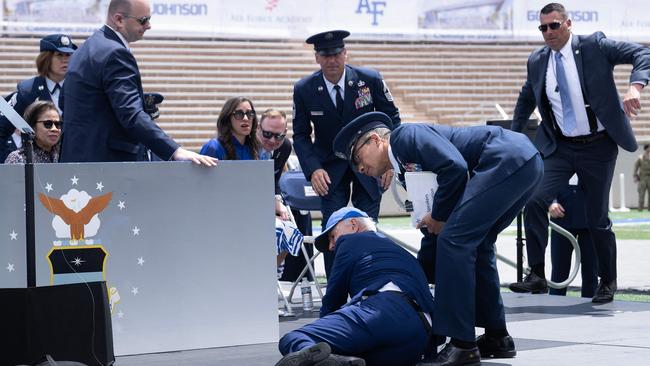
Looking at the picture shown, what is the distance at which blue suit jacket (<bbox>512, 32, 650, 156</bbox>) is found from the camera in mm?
7932

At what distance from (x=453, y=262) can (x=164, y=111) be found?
68.3 feet

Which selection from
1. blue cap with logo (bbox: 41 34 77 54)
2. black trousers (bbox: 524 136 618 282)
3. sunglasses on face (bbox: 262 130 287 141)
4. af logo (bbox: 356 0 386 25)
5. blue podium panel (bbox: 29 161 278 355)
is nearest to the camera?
blue podium panel (bbox: 29 161 278 355)

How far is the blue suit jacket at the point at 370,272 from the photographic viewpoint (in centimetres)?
542

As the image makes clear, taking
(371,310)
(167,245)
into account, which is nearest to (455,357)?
(371,310)

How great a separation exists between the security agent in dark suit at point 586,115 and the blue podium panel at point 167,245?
243 cm

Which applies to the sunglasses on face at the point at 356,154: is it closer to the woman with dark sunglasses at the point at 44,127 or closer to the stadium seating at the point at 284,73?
the woman with dark sunglasses at the point at 44,127

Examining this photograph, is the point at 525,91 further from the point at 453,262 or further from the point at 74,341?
the point at 74,341

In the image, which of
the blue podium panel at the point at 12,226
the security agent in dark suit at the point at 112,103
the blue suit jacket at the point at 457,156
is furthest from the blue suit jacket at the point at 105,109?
the blue suit jacket at the point at 457,156

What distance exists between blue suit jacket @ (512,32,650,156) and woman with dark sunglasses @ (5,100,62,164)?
309cm

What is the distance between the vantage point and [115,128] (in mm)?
6438

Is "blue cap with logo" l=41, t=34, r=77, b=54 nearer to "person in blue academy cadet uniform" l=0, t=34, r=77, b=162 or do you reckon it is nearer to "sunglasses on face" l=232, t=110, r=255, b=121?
"person in blue academy cadet uniform" l=0, t=34, r=77, b=162

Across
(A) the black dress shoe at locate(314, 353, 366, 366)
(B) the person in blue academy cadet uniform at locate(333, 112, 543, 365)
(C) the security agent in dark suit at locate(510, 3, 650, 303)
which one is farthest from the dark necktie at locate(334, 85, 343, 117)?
(A) the black dress shoe at locate(314, 353, 366, 366)

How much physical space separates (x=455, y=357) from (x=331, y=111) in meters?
2.98

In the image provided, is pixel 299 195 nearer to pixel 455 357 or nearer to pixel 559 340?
pixel 559 340
